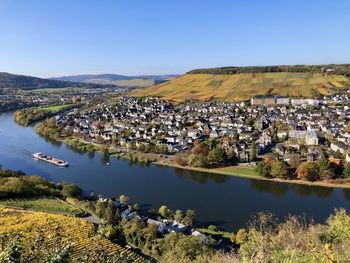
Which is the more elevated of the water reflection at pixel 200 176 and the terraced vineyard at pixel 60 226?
the terraced vineyard at pixel 60 226

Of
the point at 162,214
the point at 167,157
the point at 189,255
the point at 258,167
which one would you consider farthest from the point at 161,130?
the point at 189,255

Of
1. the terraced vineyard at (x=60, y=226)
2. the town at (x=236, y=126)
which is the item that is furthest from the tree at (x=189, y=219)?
the town at (x=236, y=126)

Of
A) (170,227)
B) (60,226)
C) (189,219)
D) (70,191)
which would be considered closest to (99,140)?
(70,191)

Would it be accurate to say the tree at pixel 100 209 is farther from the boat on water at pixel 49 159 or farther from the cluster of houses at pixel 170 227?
the boat on water at pixel 49 159

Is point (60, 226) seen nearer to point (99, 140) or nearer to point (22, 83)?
point (99, 140)

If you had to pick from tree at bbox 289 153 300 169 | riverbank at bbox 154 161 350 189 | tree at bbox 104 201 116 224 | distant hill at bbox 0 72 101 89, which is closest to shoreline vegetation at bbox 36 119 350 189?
riverbank at bbox 154 161 350 189

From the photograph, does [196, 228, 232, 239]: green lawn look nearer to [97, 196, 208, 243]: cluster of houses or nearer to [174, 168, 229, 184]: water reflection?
[97, 196, 208, 243]: cluster of houses
